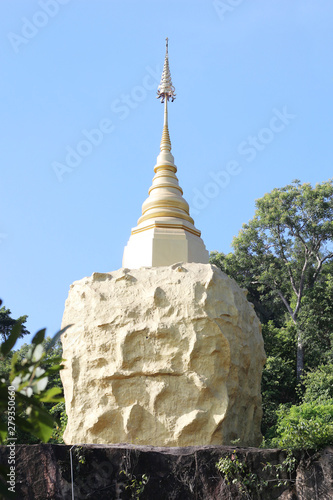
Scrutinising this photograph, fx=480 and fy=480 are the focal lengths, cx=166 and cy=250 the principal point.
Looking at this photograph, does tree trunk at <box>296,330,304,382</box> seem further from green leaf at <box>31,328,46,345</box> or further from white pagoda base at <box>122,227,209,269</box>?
green leaf at <box>31,328,46,345</box>

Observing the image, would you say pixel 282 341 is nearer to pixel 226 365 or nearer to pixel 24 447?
pixel 226 365

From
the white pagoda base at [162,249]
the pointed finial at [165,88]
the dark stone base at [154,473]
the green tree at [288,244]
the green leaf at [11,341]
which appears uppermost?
the pointed finial at [165,88]

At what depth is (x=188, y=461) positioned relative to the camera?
248 inches

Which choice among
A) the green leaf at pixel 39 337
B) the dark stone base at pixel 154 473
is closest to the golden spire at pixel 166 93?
the dark stone base at pixel 154 473

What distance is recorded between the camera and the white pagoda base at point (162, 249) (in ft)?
35.3

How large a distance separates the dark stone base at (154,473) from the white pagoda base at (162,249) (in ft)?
16.3

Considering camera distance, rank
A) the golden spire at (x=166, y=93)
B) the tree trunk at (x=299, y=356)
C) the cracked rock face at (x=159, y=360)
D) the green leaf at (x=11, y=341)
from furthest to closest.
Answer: the tree trunk at (x=299, y=356), the golden spire at (x=166, y=93), the cracked rock face at (x=159, y=360), the green leaf at (x=11, y=341)

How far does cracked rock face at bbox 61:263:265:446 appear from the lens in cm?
834

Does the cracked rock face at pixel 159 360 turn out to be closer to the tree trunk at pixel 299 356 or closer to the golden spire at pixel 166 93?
the golden spire at pixel 166 93

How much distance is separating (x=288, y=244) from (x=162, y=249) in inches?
383

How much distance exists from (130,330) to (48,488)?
11.2 ft

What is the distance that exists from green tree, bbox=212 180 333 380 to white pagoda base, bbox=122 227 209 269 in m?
8.31

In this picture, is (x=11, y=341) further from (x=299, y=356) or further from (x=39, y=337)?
(x=299, y=356)

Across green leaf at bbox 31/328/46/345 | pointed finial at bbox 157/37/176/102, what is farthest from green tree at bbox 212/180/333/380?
green leaf at bbox 31/328/46/345
